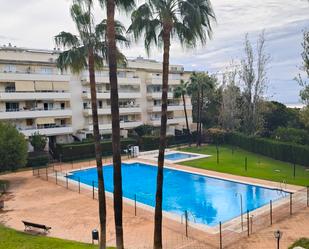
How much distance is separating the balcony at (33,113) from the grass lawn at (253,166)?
58.8ft

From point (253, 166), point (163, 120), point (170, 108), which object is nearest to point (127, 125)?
point (170, 108)

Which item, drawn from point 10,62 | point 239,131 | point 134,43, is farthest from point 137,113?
point 134,43

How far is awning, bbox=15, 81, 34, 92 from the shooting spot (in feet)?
136

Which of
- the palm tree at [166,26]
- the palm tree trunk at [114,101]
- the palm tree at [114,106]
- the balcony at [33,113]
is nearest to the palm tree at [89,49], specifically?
the palm tree at [166,26]

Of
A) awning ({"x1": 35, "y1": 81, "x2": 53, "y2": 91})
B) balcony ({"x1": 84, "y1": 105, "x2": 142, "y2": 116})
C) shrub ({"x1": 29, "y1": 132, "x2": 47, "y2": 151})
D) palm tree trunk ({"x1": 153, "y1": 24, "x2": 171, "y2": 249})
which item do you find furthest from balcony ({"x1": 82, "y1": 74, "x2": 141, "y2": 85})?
palm tree trunk ({"x1": 153, "y1": 24, "x2": 171, "y2": 249})

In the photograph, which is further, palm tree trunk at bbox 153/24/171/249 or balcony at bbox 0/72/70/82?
balcony at bbox 0/72/70/82

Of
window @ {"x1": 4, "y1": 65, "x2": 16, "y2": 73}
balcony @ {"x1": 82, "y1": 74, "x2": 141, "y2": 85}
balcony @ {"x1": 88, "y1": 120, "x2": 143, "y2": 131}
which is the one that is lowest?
balcony @ {"x1": 88, "y1": 120, "x2": 143, "y2": 131}

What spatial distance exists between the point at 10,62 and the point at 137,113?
824 inches

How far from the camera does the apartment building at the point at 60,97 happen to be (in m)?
41.6

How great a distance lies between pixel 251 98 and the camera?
48094 millimetres

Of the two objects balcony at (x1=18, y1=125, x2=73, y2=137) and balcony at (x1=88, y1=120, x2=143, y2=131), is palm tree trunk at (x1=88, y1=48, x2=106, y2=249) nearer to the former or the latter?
balcony at (x1=18, y1=125, x2=73, y2=137)

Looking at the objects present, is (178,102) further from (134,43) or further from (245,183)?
(134,43)

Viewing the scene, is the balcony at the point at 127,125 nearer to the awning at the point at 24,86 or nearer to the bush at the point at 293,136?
the awning at the point at 24,86

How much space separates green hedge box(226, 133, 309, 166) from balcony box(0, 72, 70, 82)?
25848 millimetres
